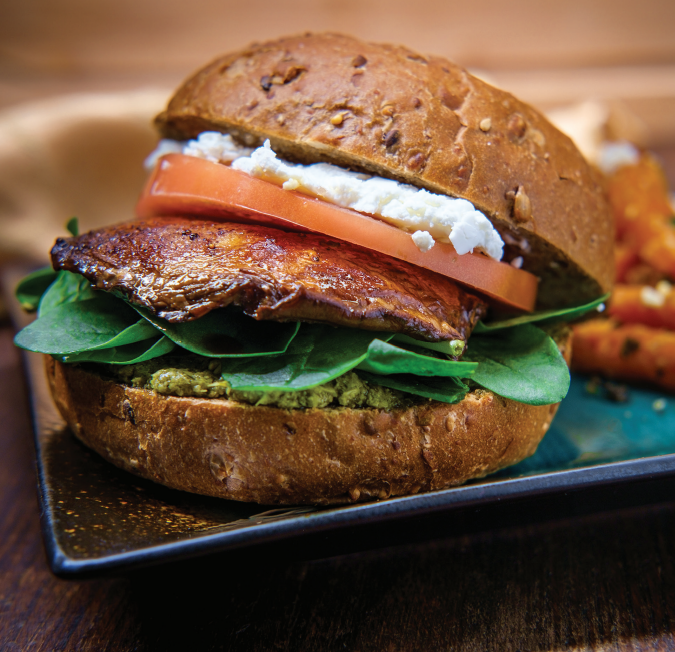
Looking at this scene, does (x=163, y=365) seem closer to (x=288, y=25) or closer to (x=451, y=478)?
(x=451, y=478)

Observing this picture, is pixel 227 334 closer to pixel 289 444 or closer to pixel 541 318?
pixel 289 444

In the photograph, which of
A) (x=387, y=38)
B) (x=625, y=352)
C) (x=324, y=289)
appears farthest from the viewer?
(x=387, y=38)

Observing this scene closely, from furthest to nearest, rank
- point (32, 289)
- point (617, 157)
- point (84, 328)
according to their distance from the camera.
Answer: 1. point (617, 157)
2. point (32, 289)
3. point (84, 328)

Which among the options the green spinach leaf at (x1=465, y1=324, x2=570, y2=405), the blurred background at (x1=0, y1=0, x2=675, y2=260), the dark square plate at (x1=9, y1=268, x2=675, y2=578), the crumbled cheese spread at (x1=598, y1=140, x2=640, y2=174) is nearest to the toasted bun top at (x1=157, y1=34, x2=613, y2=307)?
the green spinach leaf at (x1=465, y1=324, x2=570, y2=405)

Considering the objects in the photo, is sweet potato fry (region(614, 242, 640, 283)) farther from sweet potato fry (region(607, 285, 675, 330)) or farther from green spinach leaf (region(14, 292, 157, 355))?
green spinach leaf (region(14, 292, 157, 355))

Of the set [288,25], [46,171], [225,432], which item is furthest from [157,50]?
[225,432]

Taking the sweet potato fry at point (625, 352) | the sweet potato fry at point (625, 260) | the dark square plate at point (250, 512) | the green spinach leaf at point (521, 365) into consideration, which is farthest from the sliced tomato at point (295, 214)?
the sweet potato fry at point (625, 260)

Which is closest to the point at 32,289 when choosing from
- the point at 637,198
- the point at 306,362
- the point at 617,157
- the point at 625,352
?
the point at 306,362
